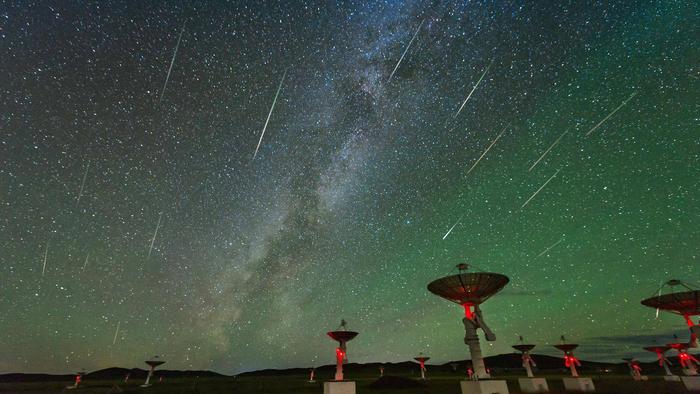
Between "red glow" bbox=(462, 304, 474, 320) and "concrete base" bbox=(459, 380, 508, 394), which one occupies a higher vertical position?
"red glow" bbox=(462, 304, 474, 320)

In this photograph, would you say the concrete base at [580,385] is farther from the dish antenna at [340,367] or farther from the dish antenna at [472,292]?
the dish antenna at [340,367]

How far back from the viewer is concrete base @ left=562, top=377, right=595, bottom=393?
140 ft

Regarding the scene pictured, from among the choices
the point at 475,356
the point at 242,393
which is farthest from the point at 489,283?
the point at 242,393

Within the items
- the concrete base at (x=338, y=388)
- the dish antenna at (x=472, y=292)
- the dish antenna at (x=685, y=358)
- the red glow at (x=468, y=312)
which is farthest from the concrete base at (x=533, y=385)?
the dish antenna at (x=685, y=358)

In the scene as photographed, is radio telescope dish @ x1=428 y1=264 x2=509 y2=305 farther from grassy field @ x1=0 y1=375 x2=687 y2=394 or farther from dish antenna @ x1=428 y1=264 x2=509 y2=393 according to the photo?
grassy field @ x1=0 y1=375 x2=687 y2=394

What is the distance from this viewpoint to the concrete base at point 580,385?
42719 mm

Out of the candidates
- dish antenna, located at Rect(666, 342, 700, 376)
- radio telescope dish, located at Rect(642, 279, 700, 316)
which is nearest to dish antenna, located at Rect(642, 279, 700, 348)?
radio telescope dish, located at Rect(642, 279, 700, 316)

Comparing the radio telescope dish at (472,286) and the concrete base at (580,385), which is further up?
the radio telescope dish at (472,286)

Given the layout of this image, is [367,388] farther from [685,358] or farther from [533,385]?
[685,358]

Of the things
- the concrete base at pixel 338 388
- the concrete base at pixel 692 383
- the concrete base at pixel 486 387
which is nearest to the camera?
the concrete base at pixel 486 387

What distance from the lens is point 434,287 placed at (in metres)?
34.1

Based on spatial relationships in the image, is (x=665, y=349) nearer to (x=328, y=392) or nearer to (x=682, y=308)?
(x=682, y=308)

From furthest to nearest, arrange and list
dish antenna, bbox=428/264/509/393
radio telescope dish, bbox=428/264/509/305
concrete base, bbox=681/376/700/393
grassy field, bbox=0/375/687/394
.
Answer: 1. grassy field, bbox=0/375/687/394
2. concrete base, bbox=681/376/700/393
3. radio telescope dish, bbox=428/264/509/305
4. dish antenna, bbox=428/264/509/393

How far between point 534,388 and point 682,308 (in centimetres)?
2075
